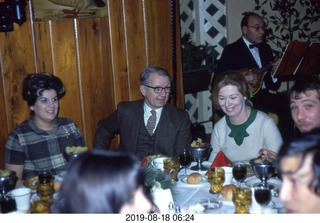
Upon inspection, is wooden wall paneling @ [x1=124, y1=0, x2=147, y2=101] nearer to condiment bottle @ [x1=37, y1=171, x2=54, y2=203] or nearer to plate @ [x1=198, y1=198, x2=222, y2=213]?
condiment bottle @ [x1=37, y1=171, x2=54, y2=203]

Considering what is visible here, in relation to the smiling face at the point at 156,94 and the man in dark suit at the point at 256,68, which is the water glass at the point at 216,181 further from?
the man in dark suit at the point at 256,68

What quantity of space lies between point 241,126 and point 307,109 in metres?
0.64

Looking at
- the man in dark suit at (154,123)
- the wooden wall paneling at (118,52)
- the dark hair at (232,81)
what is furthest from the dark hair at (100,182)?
the wooden wall paneling at (118,52)

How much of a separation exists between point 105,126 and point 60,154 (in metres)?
0.50

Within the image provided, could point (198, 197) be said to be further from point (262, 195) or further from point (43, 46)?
point (43, 46)

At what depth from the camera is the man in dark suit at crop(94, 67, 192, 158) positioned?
9.27 ft

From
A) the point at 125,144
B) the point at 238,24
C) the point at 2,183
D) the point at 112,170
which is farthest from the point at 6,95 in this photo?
the point at 238,24

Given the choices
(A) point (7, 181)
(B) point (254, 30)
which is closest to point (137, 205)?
(A) point (7, 181)

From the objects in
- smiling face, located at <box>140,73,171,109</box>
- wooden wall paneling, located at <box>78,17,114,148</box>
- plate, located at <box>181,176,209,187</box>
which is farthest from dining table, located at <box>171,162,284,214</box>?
wooden wall paneling, located at <box>78,17,114,148</box>

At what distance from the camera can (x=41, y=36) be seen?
3.04m

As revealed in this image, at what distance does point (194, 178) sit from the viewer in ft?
6.64

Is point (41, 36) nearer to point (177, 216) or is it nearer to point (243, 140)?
point (243, 140)

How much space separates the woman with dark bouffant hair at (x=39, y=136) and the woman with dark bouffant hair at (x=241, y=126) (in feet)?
3.35

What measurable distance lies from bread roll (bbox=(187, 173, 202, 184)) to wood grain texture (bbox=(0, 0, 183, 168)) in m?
1.50
